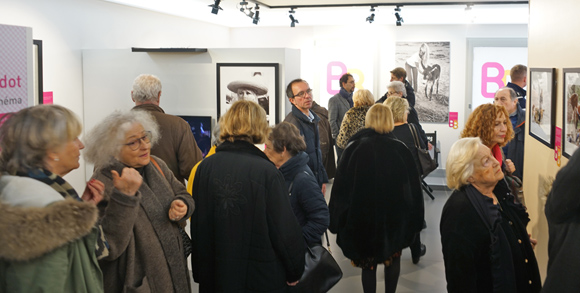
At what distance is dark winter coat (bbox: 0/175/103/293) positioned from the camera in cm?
196

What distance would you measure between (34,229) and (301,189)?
1.62 metres

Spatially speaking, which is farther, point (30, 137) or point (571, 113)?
point (571, 113)

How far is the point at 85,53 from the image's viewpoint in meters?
7.18

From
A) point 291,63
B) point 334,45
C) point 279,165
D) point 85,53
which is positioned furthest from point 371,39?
point 279,165

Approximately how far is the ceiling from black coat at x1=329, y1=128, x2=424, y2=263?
15.7 ft

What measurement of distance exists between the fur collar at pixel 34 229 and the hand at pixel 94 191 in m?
0.40

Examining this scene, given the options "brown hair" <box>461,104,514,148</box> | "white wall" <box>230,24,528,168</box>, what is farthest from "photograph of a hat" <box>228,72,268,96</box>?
"white wall" <box>230,24,528,168</box>

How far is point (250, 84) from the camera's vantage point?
7035 mm

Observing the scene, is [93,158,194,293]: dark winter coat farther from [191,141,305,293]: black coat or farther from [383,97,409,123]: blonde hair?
[383,97,409,123]: blonde hair

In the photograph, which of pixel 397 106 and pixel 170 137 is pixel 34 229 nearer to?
pixel 170 137

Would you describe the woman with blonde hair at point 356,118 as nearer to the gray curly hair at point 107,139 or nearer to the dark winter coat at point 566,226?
the gray curly hair at point 107,139

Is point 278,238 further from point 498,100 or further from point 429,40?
point 429,40

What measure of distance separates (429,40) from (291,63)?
4.69 m

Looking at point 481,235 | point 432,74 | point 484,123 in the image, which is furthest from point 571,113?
point 432,74
